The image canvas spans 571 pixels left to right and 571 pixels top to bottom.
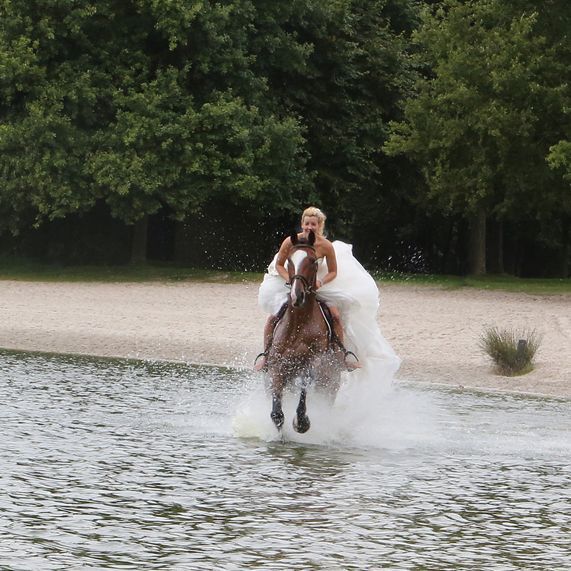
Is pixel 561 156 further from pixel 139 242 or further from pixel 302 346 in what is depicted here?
pixel 302 346

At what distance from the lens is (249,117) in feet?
158

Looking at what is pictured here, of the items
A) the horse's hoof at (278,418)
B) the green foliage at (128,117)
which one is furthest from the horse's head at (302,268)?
the green foliage at (128,117)

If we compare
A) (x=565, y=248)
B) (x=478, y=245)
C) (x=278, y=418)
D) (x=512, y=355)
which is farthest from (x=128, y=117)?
(x=278, y=418)

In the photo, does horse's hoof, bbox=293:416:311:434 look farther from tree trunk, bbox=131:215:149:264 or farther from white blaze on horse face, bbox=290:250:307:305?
tree trunk, bbox=131:215:149:264

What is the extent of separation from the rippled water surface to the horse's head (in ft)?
4.47

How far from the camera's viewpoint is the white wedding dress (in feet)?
49.6

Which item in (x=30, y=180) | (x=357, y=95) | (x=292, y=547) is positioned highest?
(x=357, y=95)

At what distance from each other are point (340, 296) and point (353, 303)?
8.3 inches

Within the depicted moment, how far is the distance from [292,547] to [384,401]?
287 inches

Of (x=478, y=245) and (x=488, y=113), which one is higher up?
(x=488, y=113)

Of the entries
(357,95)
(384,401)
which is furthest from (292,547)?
(357,95)

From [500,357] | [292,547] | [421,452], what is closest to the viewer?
[292,547]

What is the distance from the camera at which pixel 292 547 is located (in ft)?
30.3

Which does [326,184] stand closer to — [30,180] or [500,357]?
[30,180]
